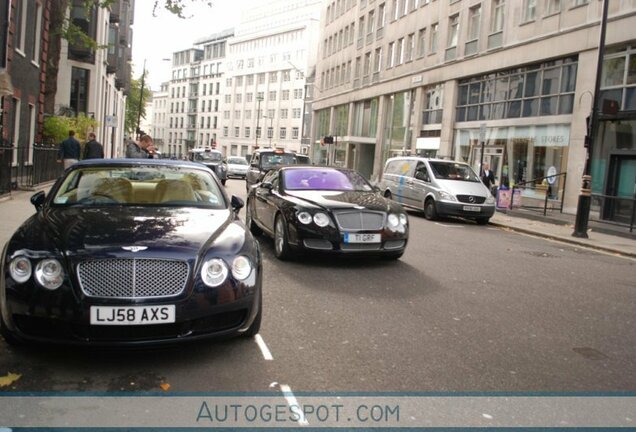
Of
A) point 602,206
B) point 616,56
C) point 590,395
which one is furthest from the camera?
point 616,56

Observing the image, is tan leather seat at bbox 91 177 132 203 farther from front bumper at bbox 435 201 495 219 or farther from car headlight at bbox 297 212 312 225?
front bumper at bbox 435 201 495 219

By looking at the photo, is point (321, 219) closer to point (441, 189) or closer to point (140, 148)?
point (140, 148)

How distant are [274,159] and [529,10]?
41.9 ft

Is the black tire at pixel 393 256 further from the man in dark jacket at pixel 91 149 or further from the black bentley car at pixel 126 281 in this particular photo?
the man in dark jacket at pixel 91 149

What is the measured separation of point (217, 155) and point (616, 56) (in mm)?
20700

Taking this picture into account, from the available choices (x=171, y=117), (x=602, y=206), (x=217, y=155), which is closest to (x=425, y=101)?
(x=217, y=155)

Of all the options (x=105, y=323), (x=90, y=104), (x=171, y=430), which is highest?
(x=90, y=104)

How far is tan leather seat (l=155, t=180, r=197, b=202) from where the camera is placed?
5.57 meters

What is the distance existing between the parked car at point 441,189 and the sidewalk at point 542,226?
39.5 inches

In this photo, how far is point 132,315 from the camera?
3824mm

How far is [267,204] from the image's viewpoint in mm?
9500

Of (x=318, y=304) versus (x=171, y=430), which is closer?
(x=171, y=430)

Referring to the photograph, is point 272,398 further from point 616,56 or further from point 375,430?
point 616,56

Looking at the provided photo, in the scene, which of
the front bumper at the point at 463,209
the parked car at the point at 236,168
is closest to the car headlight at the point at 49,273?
the front bumper at the point at 463,209
